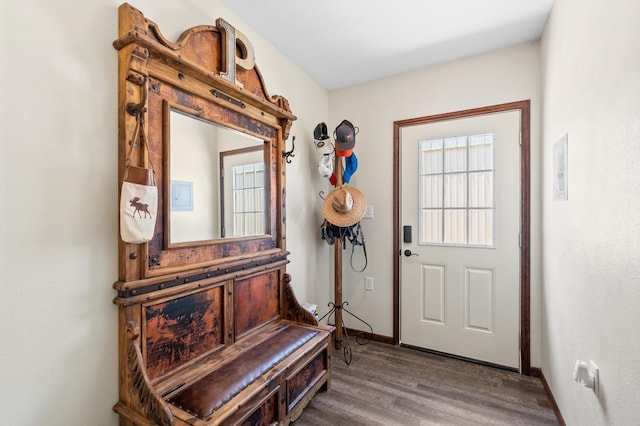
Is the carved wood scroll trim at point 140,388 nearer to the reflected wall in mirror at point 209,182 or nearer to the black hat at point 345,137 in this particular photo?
the reflected wall in mirror at point 209,182

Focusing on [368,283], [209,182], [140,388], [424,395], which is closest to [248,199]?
[209,182]

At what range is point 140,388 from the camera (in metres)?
1.18

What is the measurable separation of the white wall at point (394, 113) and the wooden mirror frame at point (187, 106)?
1.04 m

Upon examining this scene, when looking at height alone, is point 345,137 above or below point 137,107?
above

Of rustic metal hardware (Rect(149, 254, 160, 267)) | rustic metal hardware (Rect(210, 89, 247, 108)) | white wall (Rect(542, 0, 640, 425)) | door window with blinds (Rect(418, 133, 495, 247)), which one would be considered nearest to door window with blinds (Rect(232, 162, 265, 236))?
rustic metal hardware (Rect(210, 89, 247, 108))

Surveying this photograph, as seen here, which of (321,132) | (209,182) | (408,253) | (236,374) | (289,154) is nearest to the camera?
(236,374)

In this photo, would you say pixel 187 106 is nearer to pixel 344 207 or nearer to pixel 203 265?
pixel 203 265

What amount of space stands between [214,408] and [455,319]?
2.09 meters

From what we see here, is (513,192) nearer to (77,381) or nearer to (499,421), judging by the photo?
(499,421)

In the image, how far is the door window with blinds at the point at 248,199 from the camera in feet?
6.19

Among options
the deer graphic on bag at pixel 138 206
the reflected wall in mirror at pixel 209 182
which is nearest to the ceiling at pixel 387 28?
the reflected wall in mirror at pixel 209 182

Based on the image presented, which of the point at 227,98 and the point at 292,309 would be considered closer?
the point at 227,98

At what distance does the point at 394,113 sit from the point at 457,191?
0.93 meters

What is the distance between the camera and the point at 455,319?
100.0 inches
